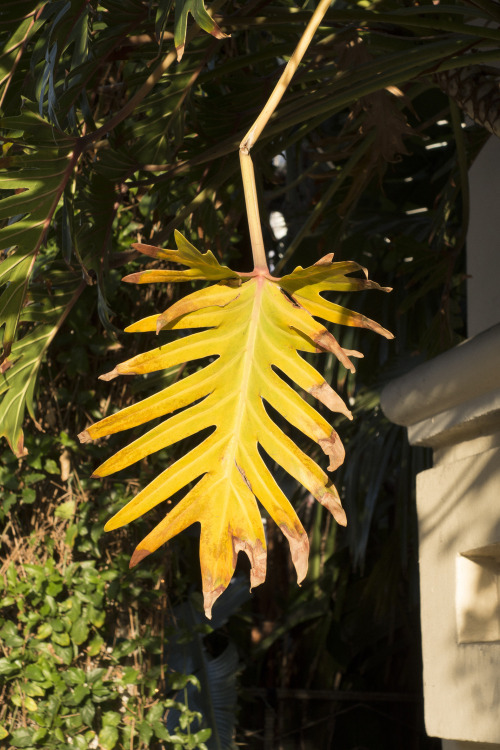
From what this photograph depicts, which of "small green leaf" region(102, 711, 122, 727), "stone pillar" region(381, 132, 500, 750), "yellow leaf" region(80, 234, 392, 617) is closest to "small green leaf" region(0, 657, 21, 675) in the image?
"small green leaf" region(102, 711, 122, 727)

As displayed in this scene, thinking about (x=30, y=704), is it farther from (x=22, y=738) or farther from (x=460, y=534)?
(x=460, y=534)

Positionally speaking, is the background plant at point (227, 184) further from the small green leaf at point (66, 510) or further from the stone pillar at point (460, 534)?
the stone pillar at point (460, 534)

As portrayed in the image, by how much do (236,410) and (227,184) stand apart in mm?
1430

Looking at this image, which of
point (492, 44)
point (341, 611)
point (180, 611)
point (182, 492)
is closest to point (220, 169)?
point (492, 44)

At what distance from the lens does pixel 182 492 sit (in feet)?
8.52

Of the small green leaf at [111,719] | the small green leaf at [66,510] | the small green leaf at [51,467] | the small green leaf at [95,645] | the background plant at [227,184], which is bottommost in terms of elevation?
the small green leaf at [111,719]

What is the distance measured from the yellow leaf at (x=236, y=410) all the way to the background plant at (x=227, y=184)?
42 centimetres

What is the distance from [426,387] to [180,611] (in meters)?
1.49

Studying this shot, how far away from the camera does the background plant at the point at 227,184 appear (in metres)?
1.56

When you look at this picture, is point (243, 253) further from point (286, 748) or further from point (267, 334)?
point (286, 748)

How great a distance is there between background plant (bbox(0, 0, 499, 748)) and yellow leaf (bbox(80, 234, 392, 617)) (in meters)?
A: 0.42

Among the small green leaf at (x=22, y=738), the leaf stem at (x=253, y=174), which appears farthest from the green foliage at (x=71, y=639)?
the leaf stem at (x=253, y=174)

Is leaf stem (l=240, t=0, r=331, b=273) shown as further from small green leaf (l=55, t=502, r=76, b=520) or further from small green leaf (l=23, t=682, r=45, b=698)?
small green leaf (l=23, t=682, r=45, b=698)

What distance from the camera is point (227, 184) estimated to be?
95.8 inches
